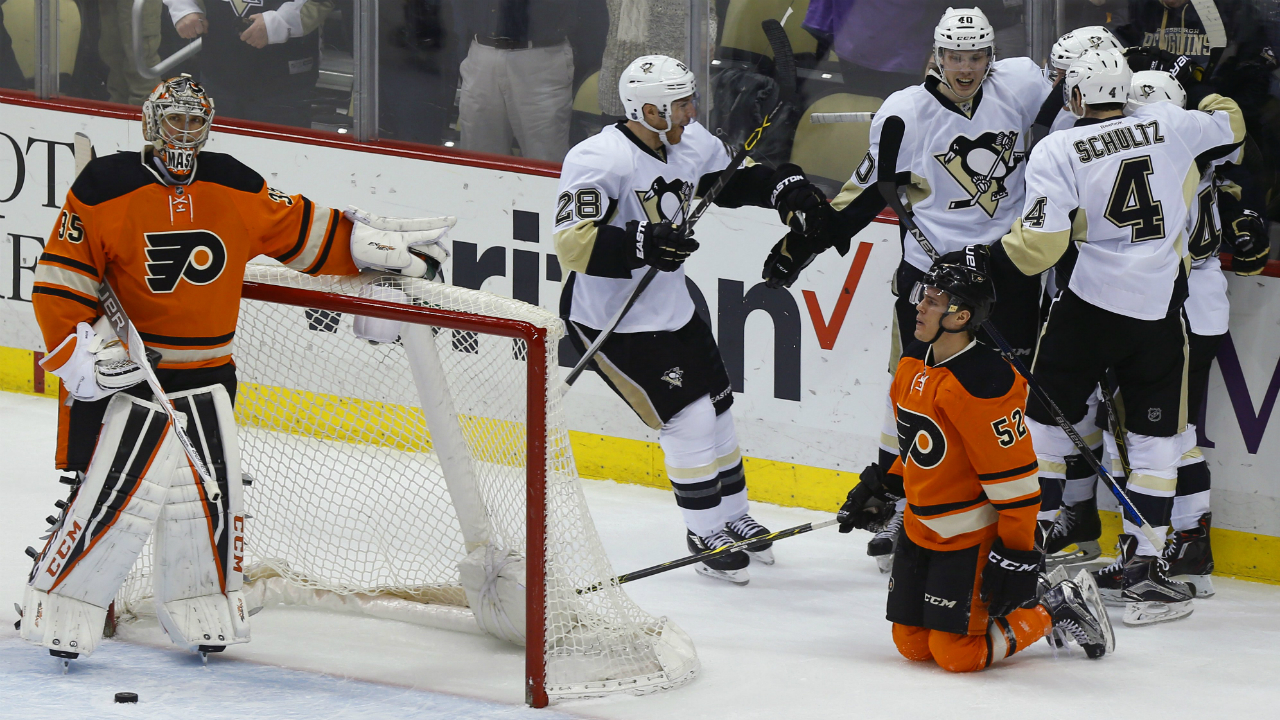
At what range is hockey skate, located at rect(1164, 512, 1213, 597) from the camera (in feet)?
13.9

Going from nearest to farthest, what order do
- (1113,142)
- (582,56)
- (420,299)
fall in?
(420,299) → (1113,142) → (582,56)

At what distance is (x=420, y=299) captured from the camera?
3658mm

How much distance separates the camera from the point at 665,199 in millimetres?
4281

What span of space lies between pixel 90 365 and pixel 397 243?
72cm

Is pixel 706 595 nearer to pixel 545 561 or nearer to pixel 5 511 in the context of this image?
pixel 545 561

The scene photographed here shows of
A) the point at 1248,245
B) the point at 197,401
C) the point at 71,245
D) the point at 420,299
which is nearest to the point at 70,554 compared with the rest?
the point at 197,401

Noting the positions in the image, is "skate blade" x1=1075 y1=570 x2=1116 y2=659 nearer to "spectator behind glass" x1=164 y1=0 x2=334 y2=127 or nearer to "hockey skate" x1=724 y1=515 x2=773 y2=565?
"hockey skate" x1=724 y1=515 x2=773 y2=565

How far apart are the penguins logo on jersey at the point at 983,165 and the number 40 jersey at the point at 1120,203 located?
1.01ft

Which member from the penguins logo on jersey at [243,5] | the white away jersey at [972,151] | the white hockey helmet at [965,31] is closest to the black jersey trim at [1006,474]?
the white away jersey at [972,151]

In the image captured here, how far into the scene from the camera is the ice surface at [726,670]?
133 inches

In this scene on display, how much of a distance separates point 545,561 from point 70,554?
0.99 metres

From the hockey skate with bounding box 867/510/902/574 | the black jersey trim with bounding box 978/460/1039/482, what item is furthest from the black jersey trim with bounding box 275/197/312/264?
the hockey skate with bounding box 867/510/902/574

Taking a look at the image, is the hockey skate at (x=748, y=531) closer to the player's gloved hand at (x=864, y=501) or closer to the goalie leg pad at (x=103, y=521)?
the player's gloved hand at (x=864, y=501)

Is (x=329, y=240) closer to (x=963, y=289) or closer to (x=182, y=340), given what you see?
(x=182, y=340)
